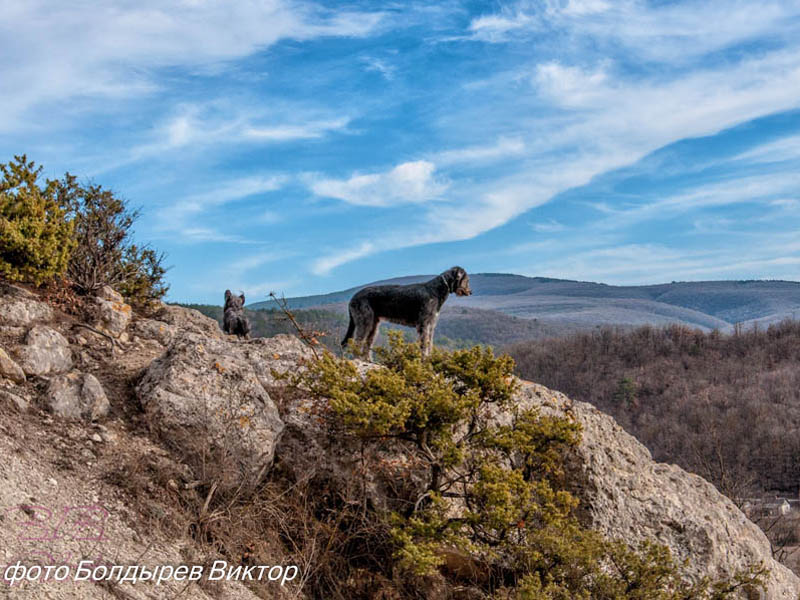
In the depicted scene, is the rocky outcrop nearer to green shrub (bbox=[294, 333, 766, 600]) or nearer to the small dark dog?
the small dark dog

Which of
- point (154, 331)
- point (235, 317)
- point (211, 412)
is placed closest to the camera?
point (211, 412)

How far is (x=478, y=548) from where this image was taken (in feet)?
22.8

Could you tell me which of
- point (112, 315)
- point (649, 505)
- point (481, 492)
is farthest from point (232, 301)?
point (649, 505)

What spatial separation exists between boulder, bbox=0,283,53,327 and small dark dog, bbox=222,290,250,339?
310 centimetres

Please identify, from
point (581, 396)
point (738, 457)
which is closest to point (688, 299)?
point (581, 396)

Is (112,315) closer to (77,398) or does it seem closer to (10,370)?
(10,370)

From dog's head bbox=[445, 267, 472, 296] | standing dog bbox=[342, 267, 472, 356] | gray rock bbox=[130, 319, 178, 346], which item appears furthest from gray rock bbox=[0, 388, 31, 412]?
dog's head bbox=[445, 267, 472, 296]

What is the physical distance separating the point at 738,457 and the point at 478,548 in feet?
123

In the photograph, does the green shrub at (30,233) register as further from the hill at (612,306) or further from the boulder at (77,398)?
the hill at (612,306)

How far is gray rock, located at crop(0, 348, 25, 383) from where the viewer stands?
7211 mm

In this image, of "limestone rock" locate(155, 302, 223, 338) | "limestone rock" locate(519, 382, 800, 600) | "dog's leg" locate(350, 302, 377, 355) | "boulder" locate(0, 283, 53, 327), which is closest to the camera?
"limestone rock" locate(519, 382, 800, 600)

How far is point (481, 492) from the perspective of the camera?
6.92 metres

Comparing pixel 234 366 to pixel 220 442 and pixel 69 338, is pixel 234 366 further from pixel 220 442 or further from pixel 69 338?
pixel 69 338

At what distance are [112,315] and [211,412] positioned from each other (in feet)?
8.81
